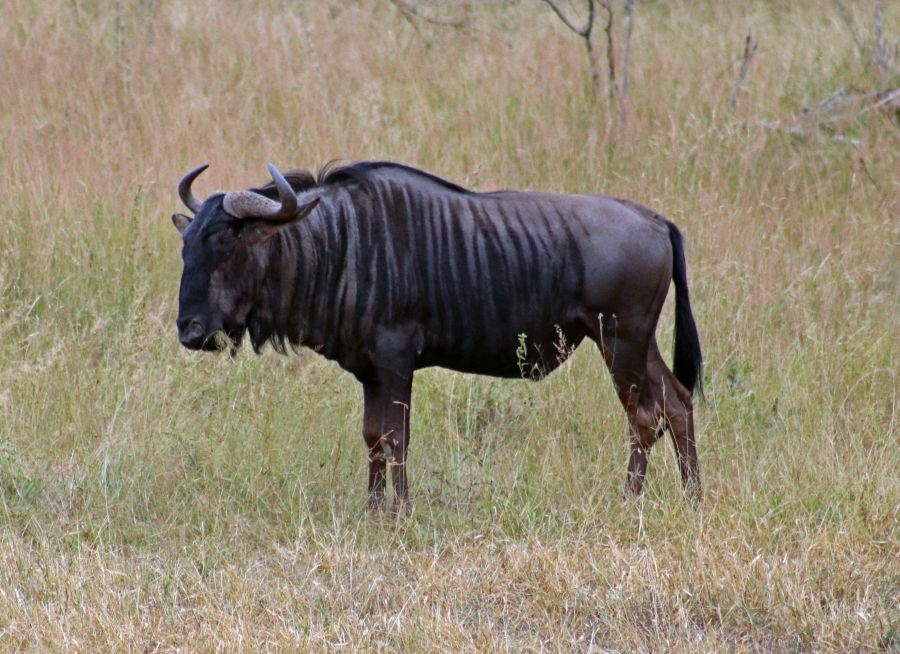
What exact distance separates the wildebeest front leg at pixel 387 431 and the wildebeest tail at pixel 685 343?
3.87ft

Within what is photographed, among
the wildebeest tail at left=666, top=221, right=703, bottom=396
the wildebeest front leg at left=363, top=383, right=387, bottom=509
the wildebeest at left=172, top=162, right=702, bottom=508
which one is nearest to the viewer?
the wildebeest at left=172, top=162, right=702, bottom=508

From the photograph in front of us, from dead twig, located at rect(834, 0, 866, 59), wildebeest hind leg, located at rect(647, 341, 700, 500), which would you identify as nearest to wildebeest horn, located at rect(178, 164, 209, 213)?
wildebeest hind leg, located at rect(647, 341, 700, 500)

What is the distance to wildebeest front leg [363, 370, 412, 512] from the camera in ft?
15.9

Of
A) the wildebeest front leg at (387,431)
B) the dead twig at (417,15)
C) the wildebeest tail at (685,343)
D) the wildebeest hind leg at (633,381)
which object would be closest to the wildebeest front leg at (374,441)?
the wildebeest front leg at (387,431)

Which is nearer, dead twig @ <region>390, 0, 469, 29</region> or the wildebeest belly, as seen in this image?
the wildebeest belly

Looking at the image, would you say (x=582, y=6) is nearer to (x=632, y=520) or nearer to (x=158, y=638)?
(x=632, y=520)

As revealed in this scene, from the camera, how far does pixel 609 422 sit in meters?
5.58

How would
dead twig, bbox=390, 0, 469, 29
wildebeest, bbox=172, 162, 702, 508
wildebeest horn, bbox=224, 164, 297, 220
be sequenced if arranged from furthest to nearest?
dead twig, bbox=390, 0, 469, 29 → wildebeest, bbox=172, 162, 702, 508 → wildebeest horn, bbox=224, 164, 297, 220

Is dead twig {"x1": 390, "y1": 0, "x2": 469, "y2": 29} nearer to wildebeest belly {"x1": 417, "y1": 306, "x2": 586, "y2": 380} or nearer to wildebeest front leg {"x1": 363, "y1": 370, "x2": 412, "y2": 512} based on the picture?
wildebeest belly {"x1": 417, "y1": 306, "x2": 586, "y2": 380}

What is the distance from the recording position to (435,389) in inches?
237

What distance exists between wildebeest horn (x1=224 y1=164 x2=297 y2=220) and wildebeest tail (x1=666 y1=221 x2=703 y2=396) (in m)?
1.57

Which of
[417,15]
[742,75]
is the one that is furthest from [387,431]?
[417,15]

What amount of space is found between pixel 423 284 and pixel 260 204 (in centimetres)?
69

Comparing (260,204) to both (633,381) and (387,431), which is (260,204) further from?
(633,381)
